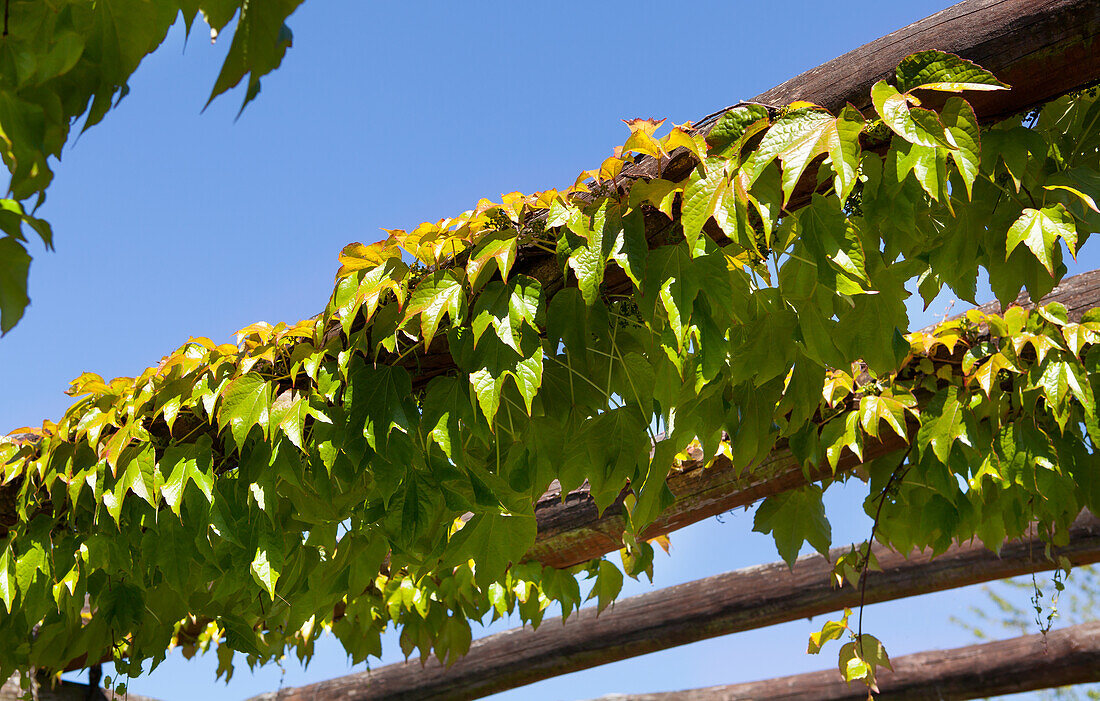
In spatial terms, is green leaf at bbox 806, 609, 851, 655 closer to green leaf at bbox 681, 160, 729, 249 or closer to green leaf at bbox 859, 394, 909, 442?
green leaf at bbox 859, 394, 909, 442

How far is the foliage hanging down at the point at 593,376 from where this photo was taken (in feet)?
3.94

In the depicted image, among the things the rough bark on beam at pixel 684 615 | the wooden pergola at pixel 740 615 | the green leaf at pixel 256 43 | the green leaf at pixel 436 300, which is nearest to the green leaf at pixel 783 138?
the wooden pergola at pixel 740 615

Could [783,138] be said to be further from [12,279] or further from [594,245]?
[12,279]

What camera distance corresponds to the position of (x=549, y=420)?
5.05ft

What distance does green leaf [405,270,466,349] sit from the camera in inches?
51.6

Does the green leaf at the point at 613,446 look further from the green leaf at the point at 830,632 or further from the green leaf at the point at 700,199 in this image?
the green leaf at the point at 830,632

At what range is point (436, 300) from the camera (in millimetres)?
1332

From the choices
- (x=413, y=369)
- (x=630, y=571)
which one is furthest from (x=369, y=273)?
(x=630, y=571)

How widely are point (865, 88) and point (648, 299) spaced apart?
442 millimetres

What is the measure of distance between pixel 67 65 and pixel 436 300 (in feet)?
Result: 2.28

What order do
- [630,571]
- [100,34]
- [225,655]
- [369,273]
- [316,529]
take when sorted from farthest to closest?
[225,655] → [630,571] → [316,529] → [369,273] → [100,34]

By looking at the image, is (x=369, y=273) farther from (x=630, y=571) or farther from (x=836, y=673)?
(x=836, y=673)

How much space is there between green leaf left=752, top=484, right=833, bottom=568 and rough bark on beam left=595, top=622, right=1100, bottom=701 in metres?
1.26

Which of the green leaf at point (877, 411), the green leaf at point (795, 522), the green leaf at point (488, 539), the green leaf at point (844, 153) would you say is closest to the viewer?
the green leaf at point (844, 153)
